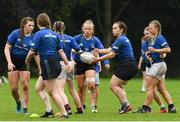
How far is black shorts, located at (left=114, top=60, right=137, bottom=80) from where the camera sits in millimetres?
15844

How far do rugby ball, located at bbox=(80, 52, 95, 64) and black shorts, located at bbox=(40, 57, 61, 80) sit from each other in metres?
1.92

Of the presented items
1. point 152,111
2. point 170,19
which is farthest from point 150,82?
point 170,19

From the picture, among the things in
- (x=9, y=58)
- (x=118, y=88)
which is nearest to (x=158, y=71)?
(x=118, y=88)

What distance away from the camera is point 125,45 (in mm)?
15883


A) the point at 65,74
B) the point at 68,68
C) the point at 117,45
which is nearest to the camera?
the point at 68,68

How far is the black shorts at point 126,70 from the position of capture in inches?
624

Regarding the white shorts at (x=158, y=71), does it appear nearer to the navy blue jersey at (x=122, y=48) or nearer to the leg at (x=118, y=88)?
the navy blue jersey at (x=122, y=48)

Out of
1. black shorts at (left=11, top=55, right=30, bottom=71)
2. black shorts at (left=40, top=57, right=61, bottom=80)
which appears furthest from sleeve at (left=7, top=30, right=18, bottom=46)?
black shorts at (left=40, top=57, right=61, bottom=80)

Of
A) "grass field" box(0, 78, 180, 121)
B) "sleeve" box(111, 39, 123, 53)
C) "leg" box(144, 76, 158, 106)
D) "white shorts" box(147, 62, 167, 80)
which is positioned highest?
"sleeve" box(111, 39, 123, 53)

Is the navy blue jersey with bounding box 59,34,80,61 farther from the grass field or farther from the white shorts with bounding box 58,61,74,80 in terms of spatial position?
the grass field

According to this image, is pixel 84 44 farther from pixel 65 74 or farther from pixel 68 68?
pixel 68 68

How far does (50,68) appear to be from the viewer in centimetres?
1396

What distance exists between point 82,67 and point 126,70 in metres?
1.11

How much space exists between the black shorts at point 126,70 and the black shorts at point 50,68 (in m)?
2.22
